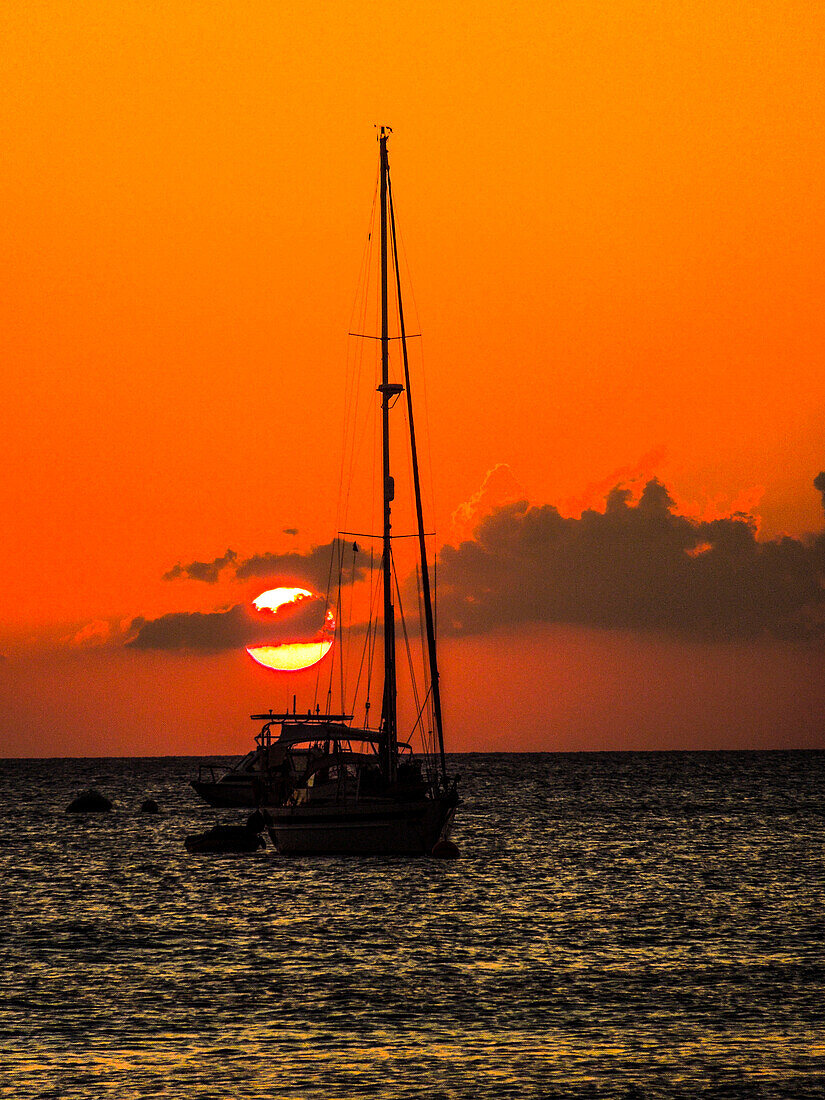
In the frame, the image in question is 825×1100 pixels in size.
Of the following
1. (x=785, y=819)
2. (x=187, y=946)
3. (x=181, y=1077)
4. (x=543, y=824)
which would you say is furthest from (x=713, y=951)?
(x=785, y=819)

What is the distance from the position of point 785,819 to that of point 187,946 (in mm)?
75406

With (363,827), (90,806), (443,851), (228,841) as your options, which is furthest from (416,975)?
(90,806)

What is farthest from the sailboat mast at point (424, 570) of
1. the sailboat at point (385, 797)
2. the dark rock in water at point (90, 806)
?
the dark rock in water at point (90, 806)

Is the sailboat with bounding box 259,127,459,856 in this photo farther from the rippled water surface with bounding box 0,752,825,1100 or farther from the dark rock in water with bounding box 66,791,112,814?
the dark rock in water with bounding box 66,791,112,814

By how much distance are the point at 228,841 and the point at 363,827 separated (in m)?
18.8

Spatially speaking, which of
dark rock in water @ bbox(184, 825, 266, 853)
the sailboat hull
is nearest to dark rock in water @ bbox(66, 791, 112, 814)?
dark rock in water @ bbox(184, 825, 266, 853)

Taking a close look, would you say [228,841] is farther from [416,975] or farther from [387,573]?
[416,975]

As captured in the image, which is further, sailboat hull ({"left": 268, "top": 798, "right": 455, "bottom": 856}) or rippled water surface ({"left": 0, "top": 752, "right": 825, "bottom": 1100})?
sailboat hull ({"left": 268, "top": 798, "right": 455, "bottom": 856})

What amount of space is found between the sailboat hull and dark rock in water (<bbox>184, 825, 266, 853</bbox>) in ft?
42.9

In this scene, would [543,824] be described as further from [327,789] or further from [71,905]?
[71,905]

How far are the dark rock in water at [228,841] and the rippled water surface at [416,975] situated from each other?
2.68 m

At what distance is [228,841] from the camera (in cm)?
7388

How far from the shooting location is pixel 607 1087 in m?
24.2

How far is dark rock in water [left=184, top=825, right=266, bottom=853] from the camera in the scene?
72562mm
